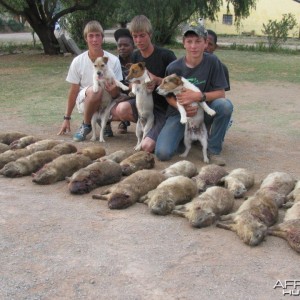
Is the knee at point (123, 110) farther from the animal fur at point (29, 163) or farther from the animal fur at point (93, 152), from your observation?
the animal fur at point (29, 163)

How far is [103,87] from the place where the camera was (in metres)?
6.94

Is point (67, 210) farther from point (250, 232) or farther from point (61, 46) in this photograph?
point (61, 46)

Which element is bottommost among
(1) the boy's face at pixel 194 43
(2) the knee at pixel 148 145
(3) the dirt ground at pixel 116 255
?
(3) the dirt ground at pixel 116 255

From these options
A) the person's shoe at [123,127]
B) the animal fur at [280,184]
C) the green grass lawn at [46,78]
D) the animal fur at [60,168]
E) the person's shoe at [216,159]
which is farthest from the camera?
the green grass lawn at [46,78]

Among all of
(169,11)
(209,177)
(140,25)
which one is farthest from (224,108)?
(169,11)

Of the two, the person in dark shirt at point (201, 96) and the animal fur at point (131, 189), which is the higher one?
the person in dark shirt at point (201, 96)

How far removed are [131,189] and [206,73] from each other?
86.2 inches

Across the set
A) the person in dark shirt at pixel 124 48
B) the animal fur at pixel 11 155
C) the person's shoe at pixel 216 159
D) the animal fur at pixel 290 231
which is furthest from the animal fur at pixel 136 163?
the animal fur at pixel 290 231

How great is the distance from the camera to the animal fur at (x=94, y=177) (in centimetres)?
500

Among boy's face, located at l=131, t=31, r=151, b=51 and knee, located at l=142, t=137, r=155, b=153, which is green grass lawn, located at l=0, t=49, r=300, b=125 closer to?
knee, located at l=142, t=137, r=155, b=153

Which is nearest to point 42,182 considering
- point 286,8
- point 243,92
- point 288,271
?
point 288,271

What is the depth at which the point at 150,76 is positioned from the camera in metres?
6.40

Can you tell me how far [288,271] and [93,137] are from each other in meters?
4.38

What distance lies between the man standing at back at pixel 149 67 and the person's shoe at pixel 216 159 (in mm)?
792
